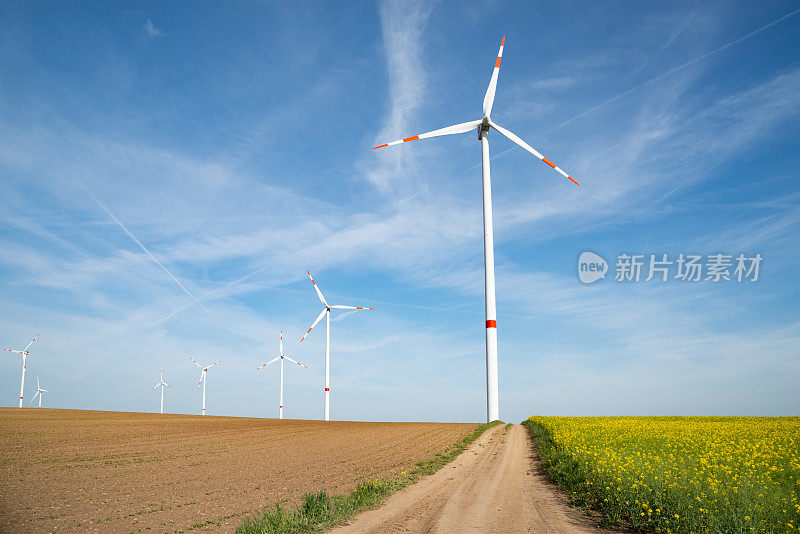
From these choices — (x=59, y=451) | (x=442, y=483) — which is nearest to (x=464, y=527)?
(x=442, y=483)

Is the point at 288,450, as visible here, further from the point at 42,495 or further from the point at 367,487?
the point at 367,487

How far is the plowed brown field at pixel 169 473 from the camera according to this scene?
16641 mm

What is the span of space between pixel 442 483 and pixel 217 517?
26.9ft

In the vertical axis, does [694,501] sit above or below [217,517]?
above

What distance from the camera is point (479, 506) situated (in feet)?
51.3

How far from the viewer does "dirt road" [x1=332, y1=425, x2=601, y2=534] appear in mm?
13461

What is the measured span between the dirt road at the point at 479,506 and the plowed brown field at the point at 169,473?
3470 millimetres

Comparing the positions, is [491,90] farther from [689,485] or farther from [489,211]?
[689,485]

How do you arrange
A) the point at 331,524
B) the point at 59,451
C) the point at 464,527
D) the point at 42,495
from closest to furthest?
the point at 464,527, the point at 331,524, the point at 42,495, the point at 59,451

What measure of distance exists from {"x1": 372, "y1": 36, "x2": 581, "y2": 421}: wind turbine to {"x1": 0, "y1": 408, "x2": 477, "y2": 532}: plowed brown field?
1282cm

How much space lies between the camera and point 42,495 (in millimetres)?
19812

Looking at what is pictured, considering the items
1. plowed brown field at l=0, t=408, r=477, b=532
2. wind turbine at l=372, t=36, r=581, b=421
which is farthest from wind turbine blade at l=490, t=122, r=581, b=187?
plowed brown field at l=0, t=408, r=477, b=532

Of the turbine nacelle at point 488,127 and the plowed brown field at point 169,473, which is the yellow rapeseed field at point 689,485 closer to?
the plowed brown field at point 169,473

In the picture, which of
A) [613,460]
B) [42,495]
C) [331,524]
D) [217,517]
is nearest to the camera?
[331,524]
